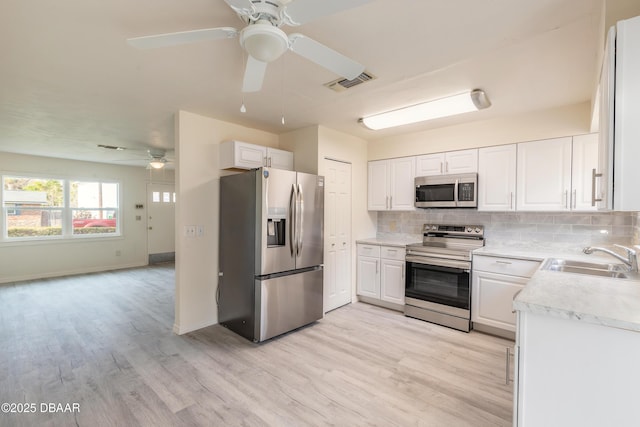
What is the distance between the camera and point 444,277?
3324 millimetres

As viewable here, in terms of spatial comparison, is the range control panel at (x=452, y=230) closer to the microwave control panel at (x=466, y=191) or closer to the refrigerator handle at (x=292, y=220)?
the microwave control panel at (x=466, y=191)

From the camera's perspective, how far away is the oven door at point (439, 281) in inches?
125

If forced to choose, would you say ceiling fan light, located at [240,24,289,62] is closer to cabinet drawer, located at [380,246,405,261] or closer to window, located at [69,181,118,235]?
cabinet drawer, located at [380,246,405,261]

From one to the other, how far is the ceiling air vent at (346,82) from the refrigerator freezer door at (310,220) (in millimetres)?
998

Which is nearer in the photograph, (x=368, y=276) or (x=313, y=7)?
(x=313, y=7)

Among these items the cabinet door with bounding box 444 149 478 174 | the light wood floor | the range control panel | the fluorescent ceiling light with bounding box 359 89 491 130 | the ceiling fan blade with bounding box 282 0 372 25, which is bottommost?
the light wood floor

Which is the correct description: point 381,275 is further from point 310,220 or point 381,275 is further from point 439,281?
point 310,220

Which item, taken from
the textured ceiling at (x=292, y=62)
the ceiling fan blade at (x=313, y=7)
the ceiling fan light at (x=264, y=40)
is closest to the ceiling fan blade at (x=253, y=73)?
the ceiling fan light at (x=264, y=40)

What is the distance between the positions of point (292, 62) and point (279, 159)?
169 centimetres

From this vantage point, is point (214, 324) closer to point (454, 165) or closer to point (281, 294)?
point (281, 294)

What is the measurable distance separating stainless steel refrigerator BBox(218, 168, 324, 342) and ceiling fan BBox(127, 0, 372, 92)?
151 centimetres

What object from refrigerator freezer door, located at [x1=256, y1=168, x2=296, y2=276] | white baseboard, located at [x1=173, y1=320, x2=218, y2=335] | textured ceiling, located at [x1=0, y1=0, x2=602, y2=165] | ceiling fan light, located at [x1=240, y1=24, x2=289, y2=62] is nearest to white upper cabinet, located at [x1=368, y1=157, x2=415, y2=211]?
textured ceiling, located at [x1=0, y1=0, x2=602, y2=165]

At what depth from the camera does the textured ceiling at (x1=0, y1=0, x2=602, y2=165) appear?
1580 millimetres

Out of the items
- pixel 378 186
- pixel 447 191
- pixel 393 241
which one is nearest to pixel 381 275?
pixel 393 241
